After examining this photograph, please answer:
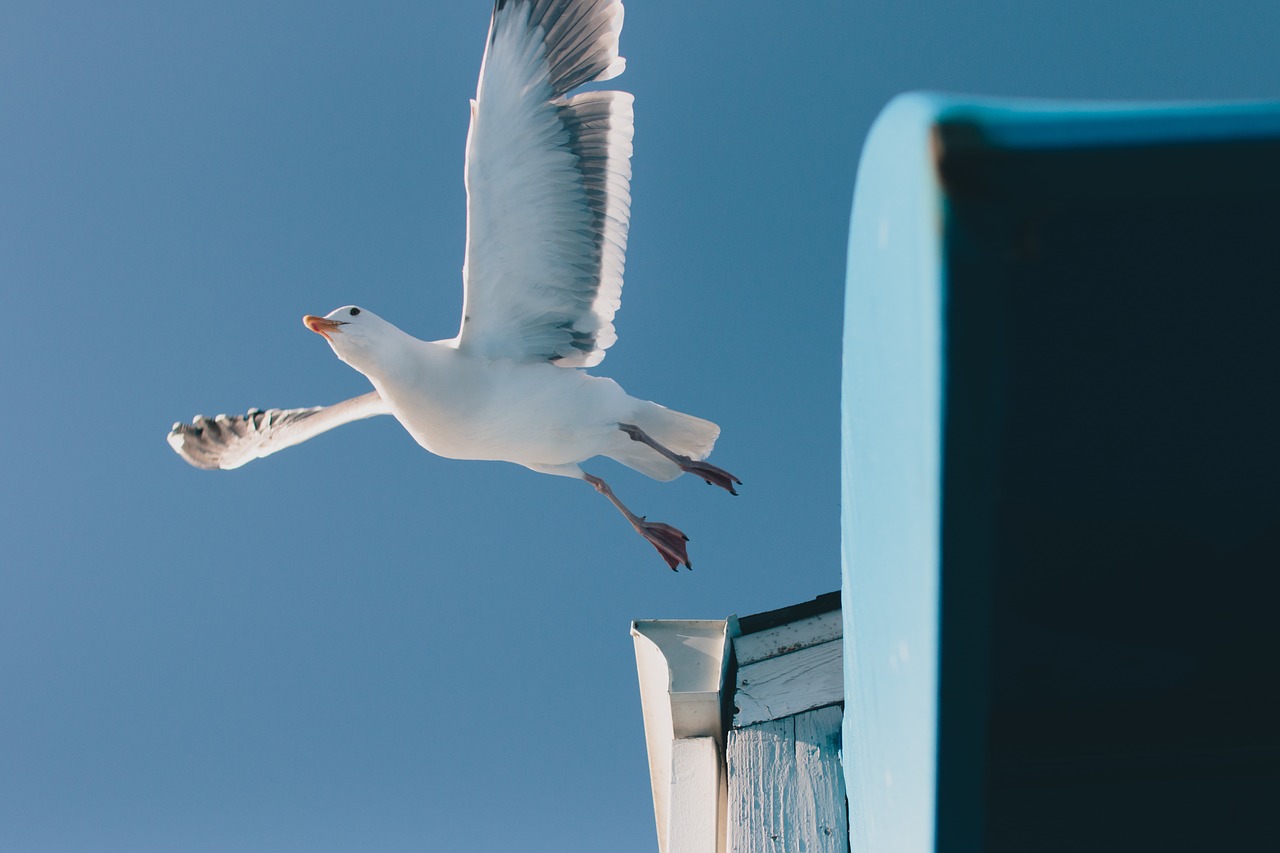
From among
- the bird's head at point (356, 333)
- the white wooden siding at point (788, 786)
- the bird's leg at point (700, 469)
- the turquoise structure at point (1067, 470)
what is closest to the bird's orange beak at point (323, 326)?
the bird's head at point (356, 333)

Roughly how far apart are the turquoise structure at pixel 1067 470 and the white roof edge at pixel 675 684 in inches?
63.0

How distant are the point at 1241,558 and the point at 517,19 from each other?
3.94 metres

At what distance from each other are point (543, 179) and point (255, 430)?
2.88 m

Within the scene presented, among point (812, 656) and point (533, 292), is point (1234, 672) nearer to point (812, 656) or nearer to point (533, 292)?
point (812, 656)

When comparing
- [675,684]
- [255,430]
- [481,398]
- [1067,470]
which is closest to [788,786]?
[675,684]

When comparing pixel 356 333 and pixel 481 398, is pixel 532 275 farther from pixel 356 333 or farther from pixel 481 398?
pixel 356 333

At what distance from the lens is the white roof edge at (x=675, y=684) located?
127 inches

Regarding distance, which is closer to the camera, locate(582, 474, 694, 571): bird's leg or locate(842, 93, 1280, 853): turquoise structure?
locate(842, 93, 1280, 853): turquoise structure

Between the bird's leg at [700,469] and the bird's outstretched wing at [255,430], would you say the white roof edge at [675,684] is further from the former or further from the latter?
the bird's outstretched wing at [255,430]

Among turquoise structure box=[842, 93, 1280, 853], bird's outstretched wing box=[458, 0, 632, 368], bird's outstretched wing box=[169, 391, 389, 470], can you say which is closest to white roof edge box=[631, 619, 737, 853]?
turquoise structure box=[842, 93, 1280, 853]

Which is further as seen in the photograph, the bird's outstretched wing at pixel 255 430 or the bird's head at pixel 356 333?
the bird's outstretched wing at pixel 255 430

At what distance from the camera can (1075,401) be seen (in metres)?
1.00

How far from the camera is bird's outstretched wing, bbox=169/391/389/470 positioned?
5.48 meters

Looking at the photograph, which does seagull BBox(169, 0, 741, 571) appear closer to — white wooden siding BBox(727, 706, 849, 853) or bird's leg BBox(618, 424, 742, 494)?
bird's leg BBox(618, 424, 742, 494)
